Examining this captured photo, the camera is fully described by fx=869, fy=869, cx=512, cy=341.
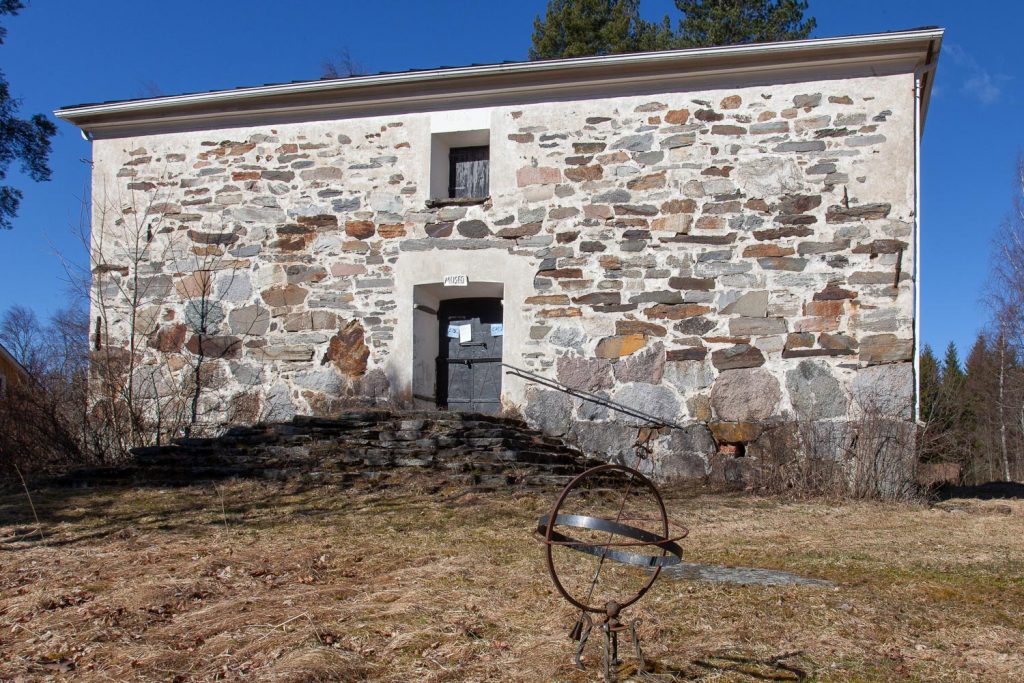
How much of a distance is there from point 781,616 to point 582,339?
5961 millimetres

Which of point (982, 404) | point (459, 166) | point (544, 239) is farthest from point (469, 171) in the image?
point (982, 404)

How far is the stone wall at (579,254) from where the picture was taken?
9.28m

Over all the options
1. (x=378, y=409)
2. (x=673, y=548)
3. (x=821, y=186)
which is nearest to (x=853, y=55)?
(x=821, y=186)

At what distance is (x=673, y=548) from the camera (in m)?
3.26

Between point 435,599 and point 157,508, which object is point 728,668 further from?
point 157,508

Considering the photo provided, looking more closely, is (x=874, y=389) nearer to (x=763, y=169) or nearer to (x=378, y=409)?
(x=763, y=169)

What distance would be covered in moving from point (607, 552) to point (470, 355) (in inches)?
301

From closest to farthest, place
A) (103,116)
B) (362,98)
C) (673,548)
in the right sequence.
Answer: (673,548) < (362,98) < (103,116)

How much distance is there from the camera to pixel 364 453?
8.55 meters

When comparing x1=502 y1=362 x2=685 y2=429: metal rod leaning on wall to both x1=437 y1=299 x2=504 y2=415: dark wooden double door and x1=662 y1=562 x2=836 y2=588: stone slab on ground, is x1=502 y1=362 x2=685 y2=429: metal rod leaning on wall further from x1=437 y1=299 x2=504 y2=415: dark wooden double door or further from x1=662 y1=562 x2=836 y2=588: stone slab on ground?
x1=662 y1=562 x2=836 y2=588: stone slab on ground

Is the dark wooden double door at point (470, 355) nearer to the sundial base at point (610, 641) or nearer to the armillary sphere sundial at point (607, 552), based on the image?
the armillary sphere sundial at point (607, 552)

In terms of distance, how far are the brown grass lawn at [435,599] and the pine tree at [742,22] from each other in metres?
16.5

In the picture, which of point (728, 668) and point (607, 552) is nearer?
point (607, 552)

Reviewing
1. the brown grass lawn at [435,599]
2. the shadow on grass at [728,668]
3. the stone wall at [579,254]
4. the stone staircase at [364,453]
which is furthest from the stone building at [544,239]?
the shadow on grass at [728,668]
